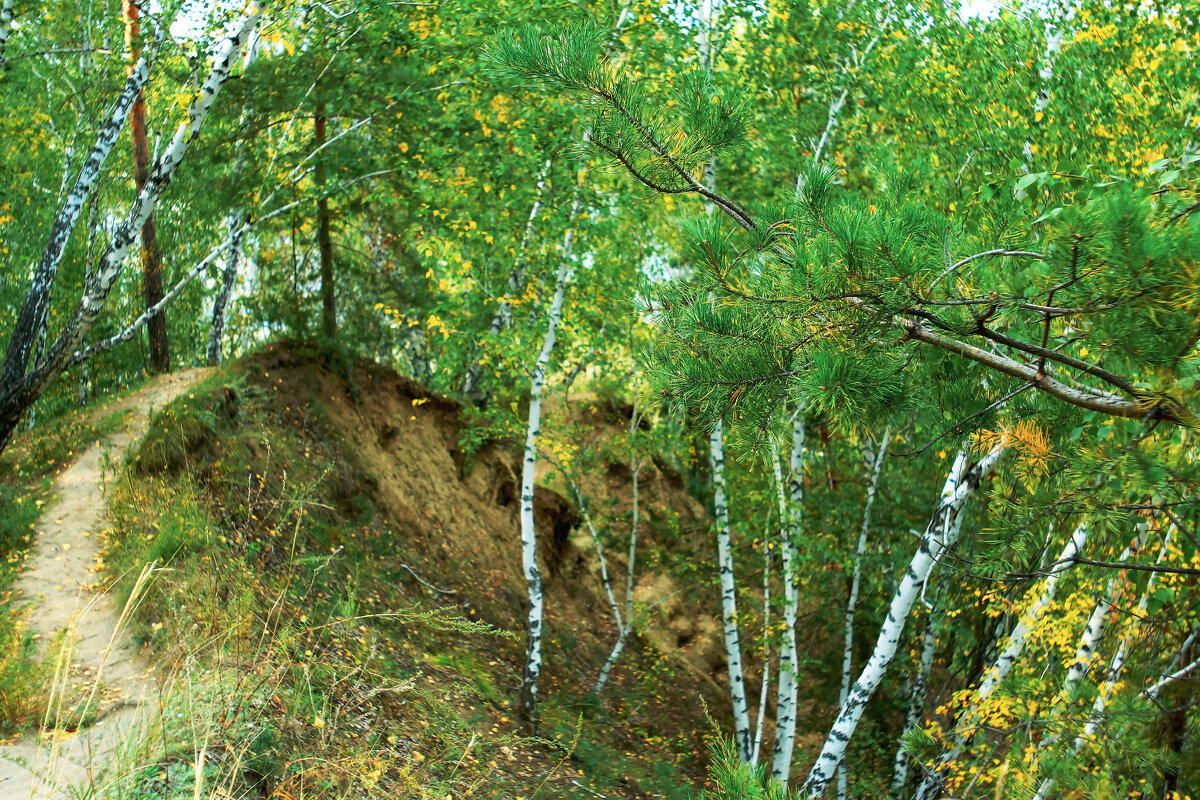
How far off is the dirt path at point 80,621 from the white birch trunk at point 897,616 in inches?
167

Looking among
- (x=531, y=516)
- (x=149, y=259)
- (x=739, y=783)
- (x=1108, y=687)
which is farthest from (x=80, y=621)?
(x=149, y=259)

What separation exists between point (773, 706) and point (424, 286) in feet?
28.8

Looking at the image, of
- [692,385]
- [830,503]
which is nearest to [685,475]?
[830,503]

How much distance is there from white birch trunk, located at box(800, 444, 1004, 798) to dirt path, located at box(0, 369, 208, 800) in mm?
4237

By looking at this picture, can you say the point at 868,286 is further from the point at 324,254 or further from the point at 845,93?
the point at 324,254

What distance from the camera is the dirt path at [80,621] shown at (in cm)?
385

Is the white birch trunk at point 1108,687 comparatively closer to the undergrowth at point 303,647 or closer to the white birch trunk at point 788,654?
the white birch trunk at point 788,654

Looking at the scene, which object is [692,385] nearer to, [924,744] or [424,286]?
[924,744]

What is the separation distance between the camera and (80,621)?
536 centimetres

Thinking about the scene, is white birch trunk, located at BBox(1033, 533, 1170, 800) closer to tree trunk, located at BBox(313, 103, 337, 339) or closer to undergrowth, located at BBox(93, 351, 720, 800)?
undergrowth, located at BBox(93, 351, 720, 800)

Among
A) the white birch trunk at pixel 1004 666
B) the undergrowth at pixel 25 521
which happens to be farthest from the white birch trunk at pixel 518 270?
the white birch trunk at pixel 1004 666

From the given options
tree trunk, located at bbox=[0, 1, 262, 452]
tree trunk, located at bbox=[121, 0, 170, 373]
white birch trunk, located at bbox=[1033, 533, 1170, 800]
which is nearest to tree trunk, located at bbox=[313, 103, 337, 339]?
tree trunk, located at bbox=[121, 0, 170, 373]

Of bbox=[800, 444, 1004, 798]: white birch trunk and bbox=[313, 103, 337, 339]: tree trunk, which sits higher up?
bbox=[313, 103, 337, 339]: tree trunk

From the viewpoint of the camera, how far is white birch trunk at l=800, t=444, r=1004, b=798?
18.0ft
